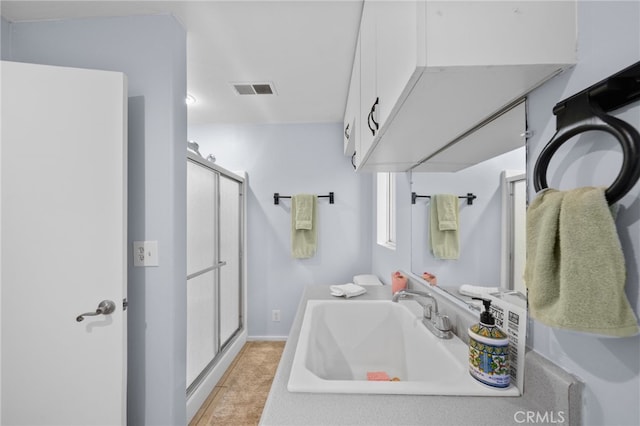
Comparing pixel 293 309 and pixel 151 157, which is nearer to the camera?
pixel 151 157

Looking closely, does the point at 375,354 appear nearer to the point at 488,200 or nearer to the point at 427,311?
A: the point at 427,311

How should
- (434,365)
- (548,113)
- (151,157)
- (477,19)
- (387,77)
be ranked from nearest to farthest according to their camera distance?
(477,19), (548,113), (387,77), (434,365), (151,157)

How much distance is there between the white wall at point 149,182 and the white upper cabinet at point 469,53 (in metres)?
1.09

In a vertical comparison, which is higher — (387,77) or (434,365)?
(387,77)

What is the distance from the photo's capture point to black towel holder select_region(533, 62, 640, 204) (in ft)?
1.38

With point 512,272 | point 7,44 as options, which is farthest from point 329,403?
point 7,44

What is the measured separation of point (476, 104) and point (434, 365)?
0.79 meters

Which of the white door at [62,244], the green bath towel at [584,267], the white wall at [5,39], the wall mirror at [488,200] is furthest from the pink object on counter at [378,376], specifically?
the white wall at [5,39]

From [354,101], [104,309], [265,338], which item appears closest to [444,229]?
[354,101]

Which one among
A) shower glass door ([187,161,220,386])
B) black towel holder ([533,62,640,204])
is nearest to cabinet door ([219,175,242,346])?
shower glass door ([187,161,220,386])

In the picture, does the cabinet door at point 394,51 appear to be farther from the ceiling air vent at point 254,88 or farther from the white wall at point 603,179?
the ceiling air vent at point 254,88

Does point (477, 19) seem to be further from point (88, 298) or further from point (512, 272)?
point (88, 298)

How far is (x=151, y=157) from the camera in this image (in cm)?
133

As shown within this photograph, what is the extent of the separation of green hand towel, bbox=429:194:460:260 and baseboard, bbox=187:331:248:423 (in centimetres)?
167
